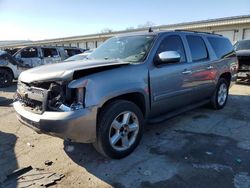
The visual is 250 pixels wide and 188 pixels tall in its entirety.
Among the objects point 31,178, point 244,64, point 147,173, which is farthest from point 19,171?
point 244,64

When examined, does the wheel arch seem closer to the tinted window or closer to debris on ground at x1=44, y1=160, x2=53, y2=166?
debris on ground at x1=44, y1=160, x2=53, y2=166

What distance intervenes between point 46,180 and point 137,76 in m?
1.93

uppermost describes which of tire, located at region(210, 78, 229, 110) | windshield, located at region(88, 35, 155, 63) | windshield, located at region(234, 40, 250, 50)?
windshield, located at region(88, 35, 155, 63)

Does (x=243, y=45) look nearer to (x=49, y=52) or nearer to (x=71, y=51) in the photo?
(x=71, y=51)

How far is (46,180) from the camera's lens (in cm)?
321

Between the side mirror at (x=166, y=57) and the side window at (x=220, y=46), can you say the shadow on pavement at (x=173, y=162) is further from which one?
the side window at (x=220, y=46)

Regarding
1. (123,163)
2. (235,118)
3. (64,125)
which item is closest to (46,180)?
(64,125)

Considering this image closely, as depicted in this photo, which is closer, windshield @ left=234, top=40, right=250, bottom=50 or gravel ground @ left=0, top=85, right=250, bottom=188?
gravel ground @ left=0, top=85, right=250, bottom=188

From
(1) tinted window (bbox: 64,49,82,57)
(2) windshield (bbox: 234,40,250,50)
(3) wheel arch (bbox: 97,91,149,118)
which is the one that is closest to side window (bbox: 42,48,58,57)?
(1) tinted window (bbox: 64,49,82,57)

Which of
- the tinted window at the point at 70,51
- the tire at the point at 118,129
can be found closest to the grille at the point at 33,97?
the tire at the point at 118,129

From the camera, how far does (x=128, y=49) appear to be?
4.44 meters

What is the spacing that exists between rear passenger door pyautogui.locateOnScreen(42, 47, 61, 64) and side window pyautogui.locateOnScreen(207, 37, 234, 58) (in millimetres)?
9038

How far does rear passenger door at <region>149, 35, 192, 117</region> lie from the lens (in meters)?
4.12

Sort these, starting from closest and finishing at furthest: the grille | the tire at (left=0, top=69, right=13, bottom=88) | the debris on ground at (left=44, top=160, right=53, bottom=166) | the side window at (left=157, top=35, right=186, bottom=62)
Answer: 1. the grille
2. the debris on ground at (left=44, top=160, right=53, bottom=166)
3. the side window at (left=157, top=35, right=186, bottom=62)
4. the tire at (left=0, top=69, right=13, bottom=88)
